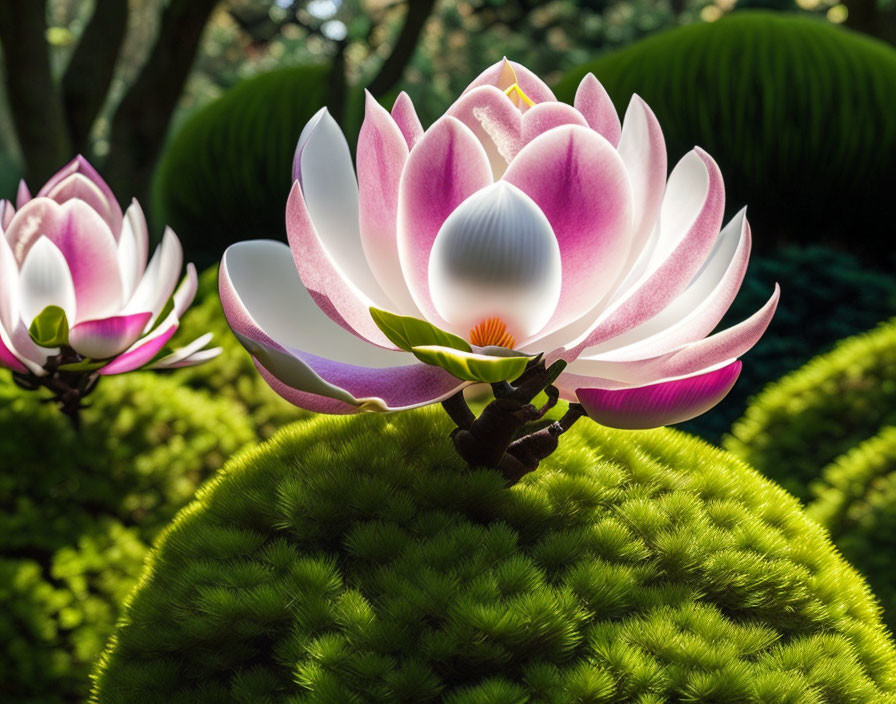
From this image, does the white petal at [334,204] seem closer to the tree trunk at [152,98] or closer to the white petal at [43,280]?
the white petal at [43,280]

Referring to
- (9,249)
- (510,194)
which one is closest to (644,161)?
(510,194)

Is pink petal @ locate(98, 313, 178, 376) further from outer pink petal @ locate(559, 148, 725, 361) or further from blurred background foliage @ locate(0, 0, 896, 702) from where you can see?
outer pink petal @ locate(559, 148, 725, 361)

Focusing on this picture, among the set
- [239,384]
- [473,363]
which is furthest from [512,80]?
[239,384]

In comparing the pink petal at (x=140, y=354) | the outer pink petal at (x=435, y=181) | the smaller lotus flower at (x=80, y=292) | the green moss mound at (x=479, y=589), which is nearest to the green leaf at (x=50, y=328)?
the smaller lotus flower at (x=80, y=292)

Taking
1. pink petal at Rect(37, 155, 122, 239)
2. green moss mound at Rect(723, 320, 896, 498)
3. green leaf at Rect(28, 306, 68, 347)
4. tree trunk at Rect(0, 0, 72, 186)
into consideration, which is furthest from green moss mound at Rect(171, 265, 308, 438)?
tree trunk at Rect(0, 0, 72, 186)

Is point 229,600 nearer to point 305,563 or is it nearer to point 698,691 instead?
point 305,563

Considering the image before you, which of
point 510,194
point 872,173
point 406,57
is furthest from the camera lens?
point 872,173

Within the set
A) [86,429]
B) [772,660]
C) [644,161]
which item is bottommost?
[86,429]
